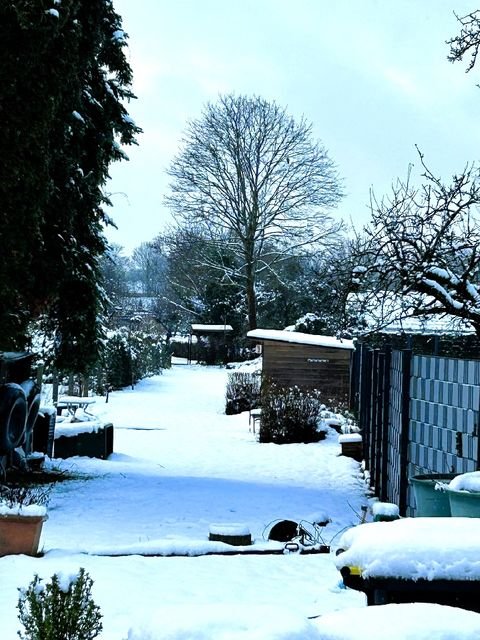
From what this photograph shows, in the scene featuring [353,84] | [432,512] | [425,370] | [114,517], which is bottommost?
[114,517]

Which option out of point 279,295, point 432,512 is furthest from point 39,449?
point 279,295

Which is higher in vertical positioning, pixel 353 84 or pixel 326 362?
pixel 353 84

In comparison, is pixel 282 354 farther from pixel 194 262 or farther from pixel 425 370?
pixel 194 262

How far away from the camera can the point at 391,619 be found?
89.5 inches

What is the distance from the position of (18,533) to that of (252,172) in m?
28.7

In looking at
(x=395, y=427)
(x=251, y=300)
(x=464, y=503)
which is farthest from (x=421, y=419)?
(x=251, y=300)

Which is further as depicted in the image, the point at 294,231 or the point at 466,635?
the point at 294,231

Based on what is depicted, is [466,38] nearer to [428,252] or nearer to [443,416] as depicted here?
[428,252]

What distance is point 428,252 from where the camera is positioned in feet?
21.7

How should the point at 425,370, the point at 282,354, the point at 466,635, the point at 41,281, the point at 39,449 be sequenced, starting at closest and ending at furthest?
the point at 466,635 < the point at 425,370 < the point at 41,281 < the point at 39,449 < the point at 282,354

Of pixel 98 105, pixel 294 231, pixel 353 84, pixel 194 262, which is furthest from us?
pixel 194 262

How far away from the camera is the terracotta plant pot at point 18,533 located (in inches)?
244

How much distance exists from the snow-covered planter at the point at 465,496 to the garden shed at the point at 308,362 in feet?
Answer: 48.0

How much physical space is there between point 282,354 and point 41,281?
966 centimetres
